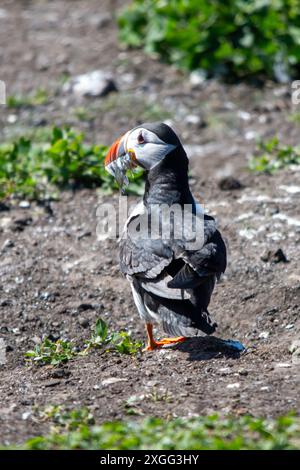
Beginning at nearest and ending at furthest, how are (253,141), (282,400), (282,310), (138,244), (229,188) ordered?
(282,400) → (138,244) → (282,310) → (229,188) → (253,141)

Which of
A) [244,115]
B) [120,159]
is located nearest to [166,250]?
[120,159]

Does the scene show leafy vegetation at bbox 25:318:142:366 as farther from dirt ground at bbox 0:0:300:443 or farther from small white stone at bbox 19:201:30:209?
small white stone at bbox 19:201:30:209

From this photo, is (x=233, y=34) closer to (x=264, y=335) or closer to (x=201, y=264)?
(x=264, y=335)

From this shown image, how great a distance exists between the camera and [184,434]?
178 inches

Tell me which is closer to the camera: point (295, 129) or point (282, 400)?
point (282, 400)

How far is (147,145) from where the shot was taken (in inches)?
258

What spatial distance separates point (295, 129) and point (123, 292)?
389 cm

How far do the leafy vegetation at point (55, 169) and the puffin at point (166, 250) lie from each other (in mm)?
1670

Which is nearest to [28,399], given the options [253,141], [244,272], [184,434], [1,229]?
[184,434]

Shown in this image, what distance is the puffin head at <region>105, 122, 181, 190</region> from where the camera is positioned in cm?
653

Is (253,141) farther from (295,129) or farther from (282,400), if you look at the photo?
(282,400)

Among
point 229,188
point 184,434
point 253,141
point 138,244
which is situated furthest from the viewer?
point 253,141

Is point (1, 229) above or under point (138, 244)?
under

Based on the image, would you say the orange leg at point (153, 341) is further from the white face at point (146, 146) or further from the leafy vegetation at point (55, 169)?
the leafy vegetation at point (55, 169)
